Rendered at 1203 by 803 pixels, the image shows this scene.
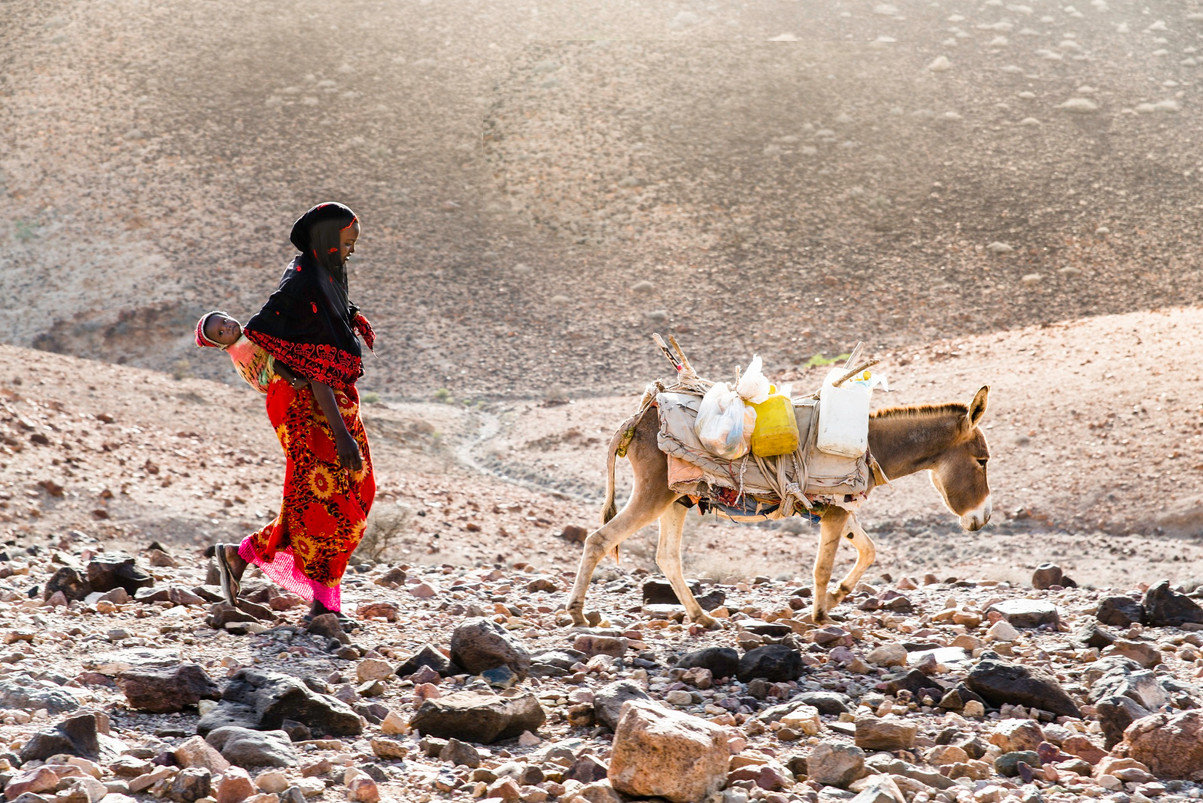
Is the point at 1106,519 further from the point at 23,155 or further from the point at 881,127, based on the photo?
the point at 23,155

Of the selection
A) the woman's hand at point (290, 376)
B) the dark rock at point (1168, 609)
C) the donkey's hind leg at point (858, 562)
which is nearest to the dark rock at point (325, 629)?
the woman's hand at point (290, 376)

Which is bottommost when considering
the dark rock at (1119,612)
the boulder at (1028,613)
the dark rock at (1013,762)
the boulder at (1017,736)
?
the dark rock at (1013,762)

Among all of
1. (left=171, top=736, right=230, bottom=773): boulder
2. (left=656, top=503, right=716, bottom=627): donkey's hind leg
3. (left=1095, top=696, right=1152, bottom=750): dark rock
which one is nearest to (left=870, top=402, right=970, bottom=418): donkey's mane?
(left=656, top=503, right=716, bottom=627): donkey's hind leg

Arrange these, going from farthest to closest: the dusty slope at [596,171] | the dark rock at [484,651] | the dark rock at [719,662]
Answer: the dusty slope at [596,171], the dark rock at [719,662], the dark rock at [484,651]

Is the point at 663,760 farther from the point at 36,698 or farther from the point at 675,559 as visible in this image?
the point at 675,559

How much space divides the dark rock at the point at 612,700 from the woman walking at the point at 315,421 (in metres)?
2.17

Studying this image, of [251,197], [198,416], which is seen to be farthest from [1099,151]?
[198,416]

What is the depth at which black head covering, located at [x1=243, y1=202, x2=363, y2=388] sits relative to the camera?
615 centimetres

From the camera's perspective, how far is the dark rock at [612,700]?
4703 mm

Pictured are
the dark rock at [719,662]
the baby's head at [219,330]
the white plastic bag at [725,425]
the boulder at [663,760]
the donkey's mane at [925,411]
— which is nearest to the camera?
the boulder at [663,760]

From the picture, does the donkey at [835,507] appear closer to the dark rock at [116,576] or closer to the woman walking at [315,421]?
the woman walking at [315,421]

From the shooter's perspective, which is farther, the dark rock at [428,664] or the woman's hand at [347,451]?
the woman's hand at [347,451]

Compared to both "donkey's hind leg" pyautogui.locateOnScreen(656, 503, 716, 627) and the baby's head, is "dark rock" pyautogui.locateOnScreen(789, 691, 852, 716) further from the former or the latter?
the baby's head

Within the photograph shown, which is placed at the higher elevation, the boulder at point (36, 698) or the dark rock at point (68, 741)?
the dark rock at point (68, 741)
